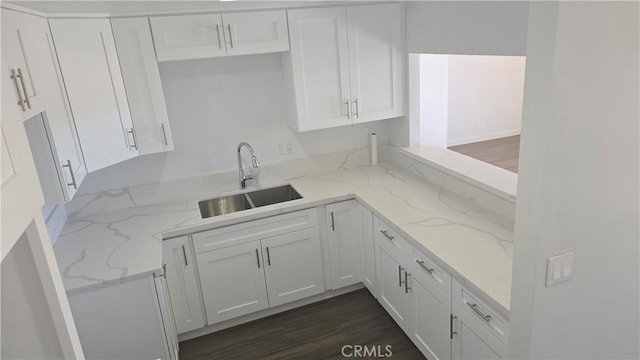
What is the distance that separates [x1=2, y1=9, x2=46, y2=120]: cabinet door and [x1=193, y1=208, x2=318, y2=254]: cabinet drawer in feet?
3.89

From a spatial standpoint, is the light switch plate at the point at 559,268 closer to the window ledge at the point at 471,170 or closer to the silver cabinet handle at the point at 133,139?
the window ledge at the point at 471,170

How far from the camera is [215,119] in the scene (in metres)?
2.98

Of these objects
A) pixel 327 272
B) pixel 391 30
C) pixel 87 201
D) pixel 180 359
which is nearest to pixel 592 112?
pixel 391 30

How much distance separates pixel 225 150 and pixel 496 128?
5.11 metres

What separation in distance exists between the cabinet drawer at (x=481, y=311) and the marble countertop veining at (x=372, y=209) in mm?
75

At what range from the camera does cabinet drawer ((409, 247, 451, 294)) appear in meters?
2.01

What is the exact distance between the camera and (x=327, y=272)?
9.82 ft

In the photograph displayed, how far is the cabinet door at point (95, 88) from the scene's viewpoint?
207cm

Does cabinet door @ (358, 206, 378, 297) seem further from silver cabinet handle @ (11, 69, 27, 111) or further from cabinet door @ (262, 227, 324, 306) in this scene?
silver cabinet handle @ (11, 69, 27, 111)

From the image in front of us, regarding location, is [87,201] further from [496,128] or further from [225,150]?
[496,128]

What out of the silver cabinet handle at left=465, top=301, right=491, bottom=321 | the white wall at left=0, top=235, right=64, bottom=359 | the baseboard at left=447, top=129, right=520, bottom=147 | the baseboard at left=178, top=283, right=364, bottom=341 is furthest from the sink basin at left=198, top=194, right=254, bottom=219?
the baseboard at left=447, top=129, right=520, bottom=147

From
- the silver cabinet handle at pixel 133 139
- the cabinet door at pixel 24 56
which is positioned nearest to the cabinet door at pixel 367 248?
the silver cabinet handle at pixel 133 139

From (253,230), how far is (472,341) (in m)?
1.44

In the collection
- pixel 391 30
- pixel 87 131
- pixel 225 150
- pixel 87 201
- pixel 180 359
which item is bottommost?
pixel 180 359
